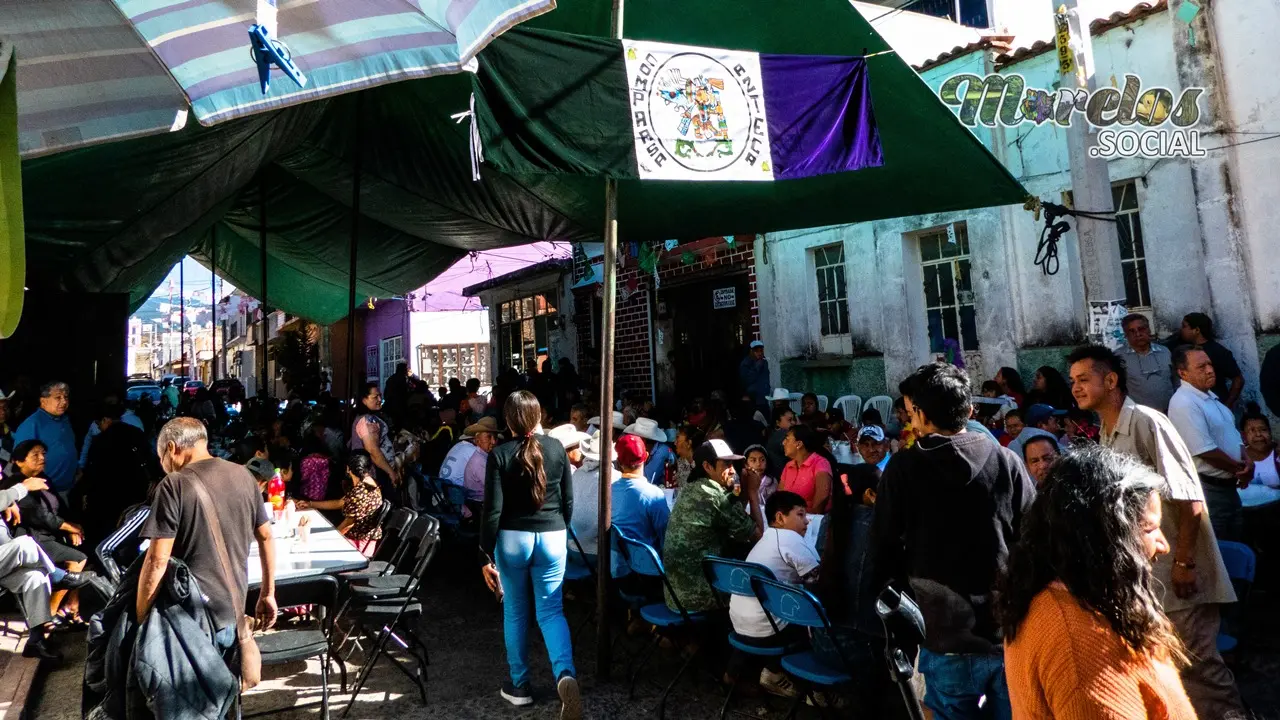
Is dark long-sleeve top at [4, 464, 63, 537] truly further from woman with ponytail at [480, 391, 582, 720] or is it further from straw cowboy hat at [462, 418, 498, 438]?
woman with ponytail at [480, 391, 582, 720]

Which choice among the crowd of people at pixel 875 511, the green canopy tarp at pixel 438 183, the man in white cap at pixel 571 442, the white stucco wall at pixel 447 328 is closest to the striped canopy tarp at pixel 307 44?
the green canopy tarp at pixel 438 183

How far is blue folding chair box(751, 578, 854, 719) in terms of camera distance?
3.20 metres

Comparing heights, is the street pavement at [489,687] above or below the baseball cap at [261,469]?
below

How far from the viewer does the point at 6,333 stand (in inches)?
104

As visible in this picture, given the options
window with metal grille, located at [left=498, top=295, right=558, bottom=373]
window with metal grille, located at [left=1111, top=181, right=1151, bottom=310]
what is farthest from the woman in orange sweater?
window with metal grille, located at [left=498, top=295, right=558, bottom=373]

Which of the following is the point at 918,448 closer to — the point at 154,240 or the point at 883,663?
the point at 883,663

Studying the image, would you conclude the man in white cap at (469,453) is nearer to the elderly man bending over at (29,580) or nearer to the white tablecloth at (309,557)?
the white tablecloth at (309,557)

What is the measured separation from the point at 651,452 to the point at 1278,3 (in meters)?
6.53

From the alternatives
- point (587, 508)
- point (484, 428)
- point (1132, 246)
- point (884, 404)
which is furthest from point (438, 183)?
point (1132, 246)

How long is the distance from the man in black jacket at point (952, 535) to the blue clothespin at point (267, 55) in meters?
2.78

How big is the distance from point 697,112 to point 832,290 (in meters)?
6.64

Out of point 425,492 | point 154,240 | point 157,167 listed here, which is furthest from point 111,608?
point 154,240

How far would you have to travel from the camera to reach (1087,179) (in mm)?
5012

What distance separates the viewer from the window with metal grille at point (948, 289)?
8.88 meters
